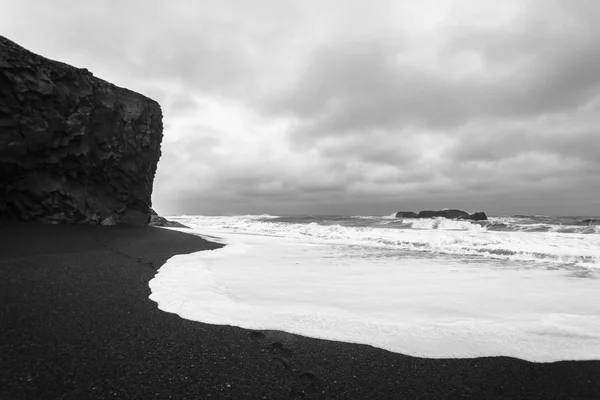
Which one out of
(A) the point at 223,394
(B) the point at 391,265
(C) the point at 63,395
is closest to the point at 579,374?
(A) the point at 223,394

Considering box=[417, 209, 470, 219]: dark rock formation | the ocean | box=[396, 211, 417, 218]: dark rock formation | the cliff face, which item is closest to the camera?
the ocean

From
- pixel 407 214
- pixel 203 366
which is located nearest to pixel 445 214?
pixel 407 214

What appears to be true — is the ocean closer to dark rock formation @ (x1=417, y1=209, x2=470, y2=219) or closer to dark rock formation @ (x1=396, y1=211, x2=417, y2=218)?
dark rock formation @ (x1=417, y1=209, x2=470, y2=219)

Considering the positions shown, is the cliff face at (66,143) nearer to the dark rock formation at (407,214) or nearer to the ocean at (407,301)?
the ocean at (407,301)

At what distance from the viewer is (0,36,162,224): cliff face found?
14383 mm

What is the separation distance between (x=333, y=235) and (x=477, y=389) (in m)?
20.2

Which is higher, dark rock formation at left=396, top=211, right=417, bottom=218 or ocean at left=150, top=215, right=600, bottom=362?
dark rock formation at left=396, top=211, right=417, bottom=218

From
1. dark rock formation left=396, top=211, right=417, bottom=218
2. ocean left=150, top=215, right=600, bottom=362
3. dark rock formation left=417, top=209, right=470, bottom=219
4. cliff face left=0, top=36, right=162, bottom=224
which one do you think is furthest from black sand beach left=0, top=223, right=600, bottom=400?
dark rock formation left=396, top=211, right=417, bottom=218

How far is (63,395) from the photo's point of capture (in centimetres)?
248

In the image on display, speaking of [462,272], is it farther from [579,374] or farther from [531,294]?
[579,374]

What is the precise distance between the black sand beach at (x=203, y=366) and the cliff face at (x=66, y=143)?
45.9ft

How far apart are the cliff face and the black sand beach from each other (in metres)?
14.0

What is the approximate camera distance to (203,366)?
10.3ft

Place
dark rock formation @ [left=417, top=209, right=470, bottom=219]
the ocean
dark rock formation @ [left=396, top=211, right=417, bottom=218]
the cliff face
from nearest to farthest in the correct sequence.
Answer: the ocean < the cliff face < dark rock formation @ [left=417, top=209, right=470, bottom=219] < dark rock formation @ [left=396, top=211, right=417, bottom=218]
